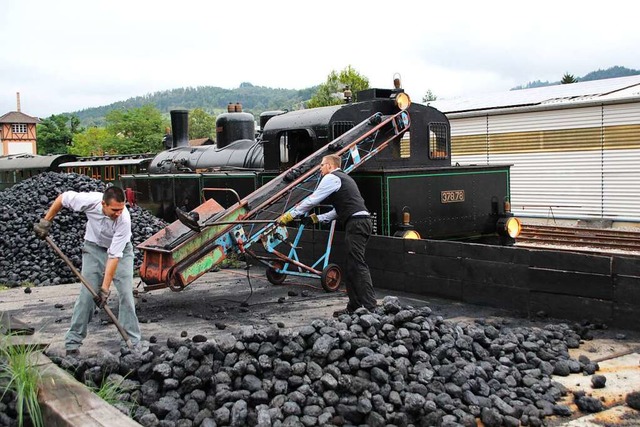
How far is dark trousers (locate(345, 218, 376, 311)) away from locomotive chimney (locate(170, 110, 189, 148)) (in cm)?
1318

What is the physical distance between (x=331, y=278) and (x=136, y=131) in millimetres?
60035

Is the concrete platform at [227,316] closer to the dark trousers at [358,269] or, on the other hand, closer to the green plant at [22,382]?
the green plant at [22,382]

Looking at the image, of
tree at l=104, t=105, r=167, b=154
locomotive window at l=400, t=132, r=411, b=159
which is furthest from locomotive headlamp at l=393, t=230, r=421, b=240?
tree at l=104, t=105, r=167, b=154

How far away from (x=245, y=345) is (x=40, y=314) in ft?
15.3

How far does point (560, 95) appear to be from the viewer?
20875 mm

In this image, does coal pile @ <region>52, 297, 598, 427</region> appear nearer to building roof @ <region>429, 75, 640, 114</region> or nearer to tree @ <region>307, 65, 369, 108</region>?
building roof @ <region>429, 75, 640, 114</region>

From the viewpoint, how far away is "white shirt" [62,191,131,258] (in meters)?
6.12

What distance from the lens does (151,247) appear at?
8.43 meters

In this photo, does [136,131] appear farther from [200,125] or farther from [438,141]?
[438,141]

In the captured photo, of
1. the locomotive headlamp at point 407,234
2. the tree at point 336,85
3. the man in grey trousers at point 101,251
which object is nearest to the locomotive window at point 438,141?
the locomotive headlamp at point 407,234

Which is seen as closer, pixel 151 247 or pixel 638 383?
pixel 638 383

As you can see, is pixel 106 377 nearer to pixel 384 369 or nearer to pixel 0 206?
pixel 384 369

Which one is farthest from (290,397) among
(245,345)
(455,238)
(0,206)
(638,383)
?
(0,206)

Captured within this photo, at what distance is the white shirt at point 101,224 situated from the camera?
241 inches
